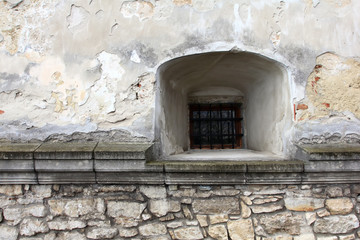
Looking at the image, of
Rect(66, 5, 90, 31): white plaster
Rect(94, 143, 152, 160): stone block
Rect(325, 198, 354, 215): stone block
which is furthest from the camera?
Rect(66, 5, 90, 31): white plaster

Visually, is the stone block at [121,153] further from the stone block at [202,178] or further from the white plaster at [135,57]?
the white plaster at [135,57]

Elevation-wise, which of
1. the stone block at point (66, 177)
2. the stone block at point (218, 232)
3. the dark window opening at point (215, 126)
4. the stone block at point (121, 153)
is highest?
the dark window opening at point (215, 126)

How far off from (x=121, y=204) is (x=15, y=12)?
229 cm

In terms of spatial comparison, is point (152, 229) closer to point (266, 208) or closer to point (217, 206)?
point (217, 206)

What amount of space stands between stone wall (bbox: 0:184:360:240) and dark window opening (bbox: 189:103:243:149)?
64.8 inches

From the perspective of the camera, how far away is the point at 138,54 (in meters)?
2.68

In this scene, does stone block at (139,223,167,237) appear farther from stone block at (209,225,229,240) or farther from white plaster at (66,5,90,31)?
white plaster at (66,5,90,31)

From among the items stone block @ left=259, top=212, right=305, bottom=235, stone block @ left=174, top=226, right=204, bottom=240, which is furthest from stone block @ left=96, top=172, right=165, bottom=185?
stone block @ left=259, top=212, right=305, bottom=235

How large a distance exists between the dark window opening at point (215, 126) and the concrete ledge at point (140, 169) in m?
1.64

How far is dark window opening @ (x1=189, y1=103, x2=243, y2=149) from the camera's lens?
13.5 feet

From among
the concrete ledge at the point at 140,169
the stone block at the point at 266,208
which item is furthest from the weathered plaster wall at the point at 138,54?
the stone block at the point at 266,208

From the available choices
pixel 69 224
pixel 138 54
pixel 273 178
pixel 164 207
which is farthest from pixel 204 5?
pixel 69 224

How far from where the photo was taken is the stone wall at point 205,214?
249 centimetres

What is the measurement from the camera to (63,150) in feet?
8.00
